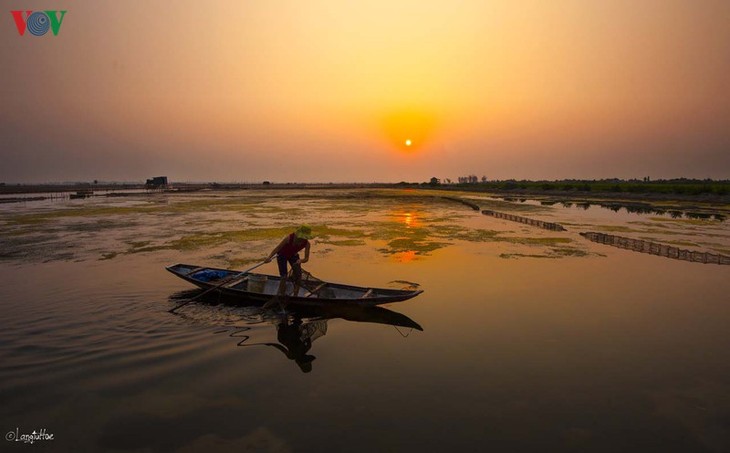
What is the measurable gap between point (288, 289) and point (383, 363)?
17.2ft

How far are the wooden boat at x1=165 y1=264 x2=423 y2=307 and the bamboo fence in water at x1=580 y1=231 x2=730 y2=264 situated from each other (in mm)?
17348

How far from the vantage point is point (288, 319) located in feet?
37.2

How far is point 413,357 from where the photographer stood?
29.1 feet

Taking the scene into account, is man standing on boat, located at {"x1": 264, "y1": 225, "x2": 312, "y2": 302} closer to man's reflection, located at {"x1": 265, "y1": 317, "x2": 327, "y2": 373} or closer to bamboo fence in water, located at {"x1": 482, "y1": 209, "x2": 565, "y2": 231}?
man's reflection, located at {"x1": 265, "y1": 317, "x2": 327, "y2": 373}

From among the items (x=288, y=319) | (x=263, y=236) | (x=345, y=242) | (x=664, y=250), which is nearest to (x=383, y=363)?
(x=288, y=319)

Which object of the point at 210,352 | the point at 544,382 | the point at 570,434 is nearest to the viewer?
the point at 570,434

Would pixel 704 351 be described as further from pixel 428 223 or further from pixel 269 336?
pixel 428 223

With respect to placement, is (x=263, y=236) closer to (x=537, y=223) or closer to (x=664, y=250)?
(x=537, y=223)

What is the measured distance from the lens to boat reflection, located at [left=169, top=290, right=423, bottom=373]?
961 cm

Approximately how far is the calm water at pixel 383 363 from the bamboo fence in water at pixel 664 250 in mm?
1591

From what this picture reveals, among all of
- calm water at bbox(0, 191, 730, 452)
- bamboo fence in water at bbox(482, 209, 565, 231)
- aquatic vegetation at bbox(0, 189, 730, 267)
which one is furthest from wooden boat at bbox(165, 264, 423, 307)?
bamboo fence in water at bbox(482, 209, 565, 231)

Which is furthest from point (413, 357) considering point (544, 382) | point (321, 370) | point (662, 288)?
point (662, 288)

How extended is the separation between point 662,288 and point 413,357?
1172cm

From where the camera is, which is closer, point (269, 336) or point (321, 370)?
point (321, 370)
